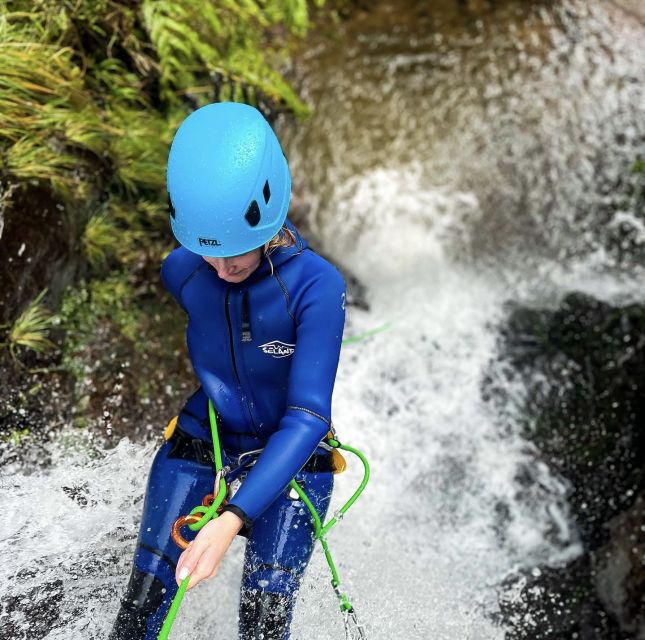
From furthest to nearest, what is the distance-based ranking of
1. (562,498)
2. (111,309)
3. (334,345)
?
1. (562,498)
2. (111,309)
3. (334,345)

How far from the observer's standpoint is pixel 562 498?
512 centimetres

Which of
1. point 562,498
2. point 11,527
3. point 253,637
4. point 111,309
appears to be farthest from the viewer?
point 562,498

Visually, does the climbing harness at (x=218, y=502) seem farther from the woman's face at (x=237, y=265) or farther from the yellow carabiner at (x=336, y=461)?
the woman's face at (x=237, y=265)

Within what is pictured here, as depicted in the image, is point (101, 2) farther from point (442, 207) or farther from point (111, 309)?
point (442, 207)

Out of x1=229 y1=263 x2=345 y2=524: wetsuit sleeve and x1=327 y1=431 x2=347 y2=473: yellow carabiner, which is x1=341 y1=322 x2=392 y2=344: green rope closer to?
x1=327 y1=431 x2=347 y2=473: yellow carabiner

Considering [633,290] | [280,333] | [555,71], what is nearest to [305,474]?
[280,333]

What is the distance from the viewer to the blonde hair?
2.57 metres

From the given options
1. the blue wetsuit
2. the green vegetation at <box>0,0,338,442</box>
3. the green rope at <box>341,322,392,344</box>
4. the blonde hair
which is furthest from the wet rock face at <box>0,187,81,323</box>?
the green rope at <box>341,322,392,344</box>

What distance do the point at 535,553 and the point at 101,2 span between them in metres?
4.68

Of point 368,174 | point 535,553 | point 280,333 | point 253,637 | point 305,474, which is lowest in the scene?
point 535,553

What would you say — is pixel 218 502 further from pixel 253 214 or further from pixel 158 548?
pixel 253 214

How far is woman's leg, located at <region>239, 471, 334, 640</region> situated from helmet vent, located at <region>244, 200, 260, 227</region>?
107cm

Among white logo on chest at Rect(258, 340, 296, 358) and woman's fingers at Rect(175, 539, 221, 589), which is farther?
white logo on chest at Rect(258, 340, 296, 358)

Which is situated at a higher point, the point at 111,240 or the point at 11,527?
the point at 111,240
